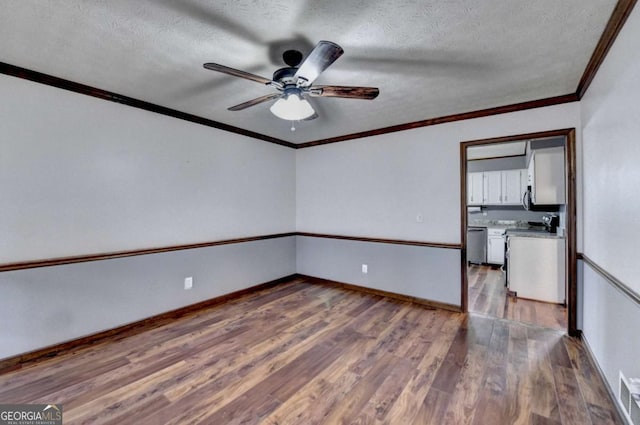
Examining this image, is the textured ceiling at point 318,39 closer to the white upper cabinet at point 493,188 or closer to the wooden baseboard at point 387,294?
the wooden baseboard at point 387,294

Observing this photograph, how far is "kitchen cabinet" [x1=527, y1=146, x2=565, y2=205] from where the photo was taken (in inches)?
150

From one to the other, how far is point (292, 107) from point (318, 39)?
56 centimetres

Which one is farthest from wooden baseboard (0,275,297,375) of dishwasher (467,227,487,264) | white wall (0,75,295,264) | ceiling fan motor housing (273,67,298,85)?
dishwasher (467,227,487,264)

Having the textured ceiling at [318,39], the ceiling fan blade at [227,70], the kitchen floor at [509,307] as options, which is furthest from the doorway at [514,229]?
the ceiling fan blade at [227,70]

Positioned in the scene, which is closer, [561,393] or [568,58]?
[561,393]

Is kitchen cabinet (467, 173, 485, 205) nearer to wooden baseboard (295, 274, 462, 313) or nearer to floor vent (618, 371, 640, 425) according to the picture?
wooden baseboard (295, 274, 462, 313)

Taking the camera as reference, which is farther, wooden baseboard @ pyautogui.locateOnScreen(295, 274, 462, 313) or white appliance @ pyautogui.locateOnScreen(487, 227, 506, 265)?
white appliance @ pyautogui.locateOnScreen(487, 227, 506, 265)

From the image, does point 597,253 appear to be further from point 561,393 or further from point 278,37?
point 278,37

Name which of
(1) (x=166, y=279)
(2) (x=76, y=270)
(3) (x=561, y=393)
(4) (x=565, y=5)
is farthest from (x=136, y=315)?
(4) (x=565, y=5)

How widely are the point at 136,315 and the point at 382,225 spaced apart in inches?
121

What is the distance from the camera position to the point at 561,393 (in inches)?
74.4

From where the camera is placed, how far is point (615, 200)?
1.81 m

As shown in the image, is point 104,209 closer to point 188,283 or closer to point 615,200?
point 188,283

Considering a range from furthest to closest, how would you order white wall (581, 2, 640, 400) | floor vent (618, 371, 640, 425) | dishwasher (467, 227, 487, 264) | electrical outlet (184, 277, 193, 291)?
dishwasher (467, 227, 487, 264), electrical outlet (184, 277, 193, 291), white wall (581, 2, 640, 400), floor vent (618, 371, 640, 425)
